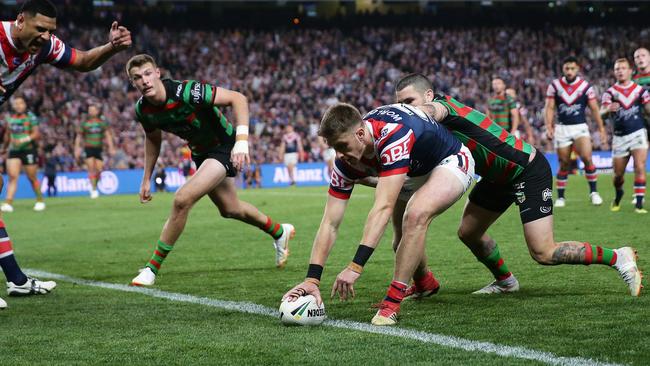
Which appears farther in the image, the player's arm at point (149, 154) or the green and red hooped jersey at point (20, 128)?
the green and red hooped jersey at point (20, 128)

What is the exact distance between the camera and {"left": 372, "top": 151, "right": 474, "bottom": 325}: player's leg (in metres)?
5.41

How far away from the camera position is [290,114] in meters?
36.5

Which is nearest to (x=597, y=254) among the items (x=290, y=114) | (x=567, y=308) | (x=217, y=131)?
(x=567, y=308)

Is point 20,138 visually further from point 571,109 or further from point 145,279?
point 145,279

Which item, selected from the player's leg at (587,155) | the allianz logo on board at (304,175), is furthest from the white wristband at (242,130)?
the allianz logo on board at (304,175)

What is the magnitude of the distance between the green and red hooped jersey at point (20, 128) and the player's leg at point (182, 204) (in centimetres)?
1187

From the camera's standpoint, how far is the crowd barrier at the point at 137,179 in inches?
1112

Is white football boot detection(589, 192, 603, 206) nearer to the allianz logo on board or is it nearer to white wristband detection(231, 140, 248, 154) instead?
white wristband detection(231, 140, 248, 154)

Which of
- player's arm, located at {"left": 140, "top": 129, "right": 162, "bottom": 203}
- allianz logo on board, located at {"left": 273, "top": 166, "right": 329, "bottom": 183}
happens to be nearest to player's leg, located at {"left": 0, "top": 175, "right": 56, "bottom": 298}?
player's arm, located at {"left": 140, "top": 129, "right": 162, "bottom": 203}

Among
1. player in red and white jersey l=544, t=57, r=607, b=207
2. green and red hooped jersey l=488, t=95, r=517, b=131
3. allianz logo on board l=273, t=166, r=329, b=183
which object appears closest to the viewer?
player in red and white jersey l=544, t=57, r=607, b=207

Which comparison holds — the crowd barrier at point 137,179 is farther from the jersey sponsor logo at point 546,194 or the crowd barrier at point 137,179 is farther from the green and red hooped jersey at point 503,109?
the jersey sponsor logo at point 546,194

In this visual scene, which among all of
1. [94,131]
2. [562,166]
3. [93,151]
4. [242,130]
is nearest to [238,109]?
[242,130]

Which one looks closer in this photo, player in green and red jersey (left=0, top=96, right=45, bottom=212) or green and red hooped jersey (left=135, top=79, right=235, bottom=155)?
green and red hooped jersey (left=135, top=79, right=235, bottom=155)

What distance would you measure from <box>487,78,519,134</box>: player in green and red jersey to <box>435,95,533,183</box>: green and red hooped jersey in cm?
1207
